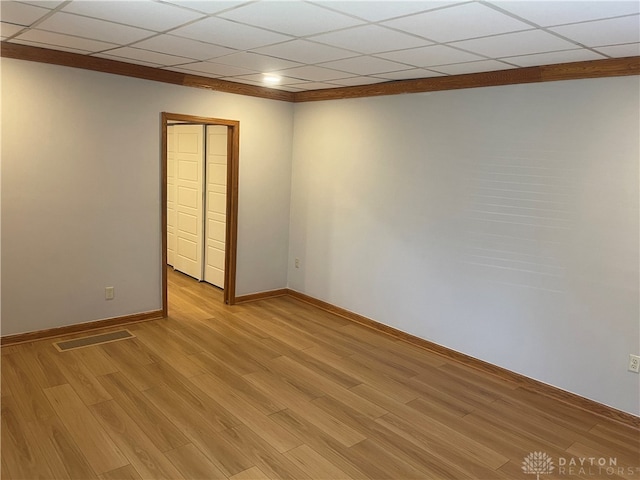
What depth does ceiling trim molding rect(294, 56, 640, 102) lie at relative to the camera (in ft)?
10.1

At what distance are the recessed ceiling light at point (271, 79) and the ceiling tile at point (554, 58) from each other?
202 centimetres

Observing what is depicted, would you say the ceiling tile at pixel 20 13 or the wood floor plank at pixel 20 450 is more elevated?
the ceiling tile at pixel 20 13

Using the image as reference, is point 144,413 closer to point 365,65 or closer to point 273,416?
point 273,416

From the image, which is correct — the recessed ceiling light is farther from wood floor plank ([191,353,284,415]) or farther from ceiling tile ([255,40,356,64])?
wood floor plank ([191,353,284,415])

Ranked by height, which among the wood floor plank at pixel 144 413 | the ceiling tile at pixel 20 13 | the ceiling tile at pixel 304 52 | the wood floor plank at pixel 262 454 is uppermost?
the ceiling tile at pixel 20 13

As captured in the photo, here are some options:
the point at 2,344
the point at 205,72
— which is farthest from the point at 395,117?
the point at 2,344

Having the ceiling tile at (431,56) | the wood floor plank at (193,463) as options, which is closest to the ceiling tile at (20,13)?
the ceiling tile at (431,56)

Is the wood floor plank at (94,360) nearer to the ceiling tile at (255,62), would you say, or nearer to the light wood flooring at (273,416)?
the light wood flooring at (273,416)

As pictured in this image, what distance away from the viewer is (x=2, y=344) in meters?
3.88

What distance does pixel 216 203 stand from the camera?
577cm

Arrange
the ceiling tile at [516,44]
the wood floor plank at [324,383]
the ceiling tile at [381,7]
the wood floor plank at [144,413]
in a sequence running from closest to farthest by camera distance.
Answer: the ceiling tile at [381,7], the ceiling tile at [516,44], the wood floor plank at [144,413], the wood floor plank at [324,383]

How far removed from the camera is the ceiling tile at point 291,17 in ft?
7.59

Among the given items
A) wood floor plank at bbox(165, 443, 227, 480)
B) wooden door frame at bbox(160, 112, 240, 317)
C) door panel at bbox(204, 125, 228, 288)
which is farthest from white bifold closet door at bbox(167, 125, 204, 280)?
wood floor plank at bbox(165, 443, 227, 480)

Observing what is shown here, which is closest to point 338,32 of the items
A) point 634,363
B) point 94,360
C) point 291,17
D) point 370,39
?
point 370,39
